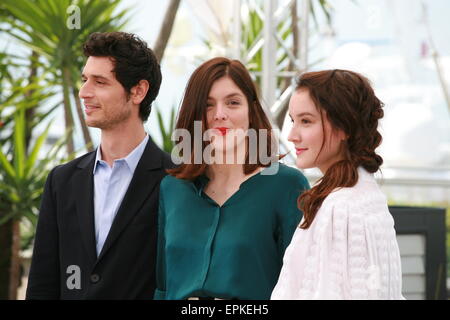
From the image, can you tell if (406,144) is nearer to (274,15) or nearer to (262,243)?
(274,15)

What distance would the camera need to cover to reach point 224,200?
5.91ft

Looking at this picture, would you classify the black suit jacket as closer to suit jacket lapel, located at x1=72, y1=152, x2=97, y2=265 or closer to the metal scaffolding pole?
suit jacket lapel, located at x1=72, y1=152, x2=97, y2=265

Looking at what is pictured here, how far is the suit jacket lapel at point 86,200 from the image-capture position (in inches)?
71.1

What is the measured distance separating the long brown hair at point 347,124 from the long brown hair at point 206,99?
37 centimetres

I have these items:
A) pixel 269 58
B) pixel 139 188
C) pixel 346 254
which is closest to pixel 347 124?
pixel 346 254

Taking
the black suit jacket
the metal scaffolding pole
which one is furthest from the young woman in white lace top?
the metal scaffolding pole

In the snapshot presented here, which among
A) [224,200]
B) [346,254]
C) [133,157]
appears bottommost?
[346,254]

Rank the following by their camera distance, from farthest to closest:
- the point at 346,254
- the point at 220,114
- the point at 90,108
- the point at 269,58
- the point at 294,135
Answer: the point at 269,58 → the point at 90,108 → the point at 220,114 → the point at 294,135 → the point at 346,254

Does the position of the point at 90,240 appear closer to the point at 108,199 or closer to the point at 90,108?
the point at 108,199

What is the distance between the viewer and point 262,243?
1.70 metres

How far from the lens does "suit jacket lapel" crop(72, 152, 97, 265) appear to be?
1.80 metres

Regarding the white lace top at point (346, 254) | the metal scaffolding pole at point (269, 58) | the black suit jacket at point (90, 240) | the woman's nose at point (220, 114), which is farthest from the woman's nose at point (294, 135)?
the metal scaffolding pole at point (269, 58)

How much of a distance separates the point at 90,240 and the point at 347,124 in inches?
29.1
